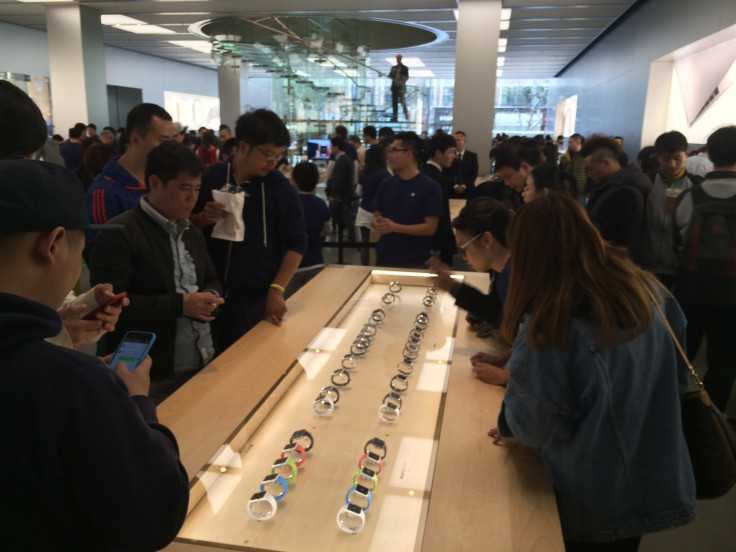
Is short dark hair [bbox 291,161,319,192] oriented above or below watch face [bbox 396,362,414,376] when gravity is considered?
above

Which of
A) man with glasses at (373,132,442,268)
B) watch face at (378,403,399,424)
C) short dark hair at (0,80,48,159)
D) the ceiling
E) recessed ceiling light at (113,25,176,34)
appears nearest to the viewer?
watch face at (378,403,399,424)

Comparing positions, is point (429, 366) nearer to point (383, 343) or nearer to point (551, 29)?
point (383, 343)

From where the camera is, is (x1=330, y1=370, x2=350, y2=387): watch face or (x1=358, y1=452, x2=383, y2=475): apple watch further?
(x1=330, y1=370, x2=350, y2=387): watch face

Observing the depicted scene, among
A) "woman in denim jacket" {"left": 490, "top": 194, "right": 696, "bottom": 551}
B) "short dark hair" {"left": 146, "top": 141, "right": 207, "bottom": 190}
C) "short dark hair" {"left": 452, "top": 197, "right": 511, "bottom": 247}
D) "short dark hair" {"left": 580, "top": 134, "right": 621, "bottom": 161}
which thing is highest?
"short dark hair" {"left": 580, "top": 134, "right": 621, "bottom": 161}

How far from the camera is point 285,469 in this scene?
133 centimetres

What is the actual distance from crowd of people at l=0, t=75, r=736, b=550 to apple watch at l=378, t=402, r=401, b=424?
26 centimetres

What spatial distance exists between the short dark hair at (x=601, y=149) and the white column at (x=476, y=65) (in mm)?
5008

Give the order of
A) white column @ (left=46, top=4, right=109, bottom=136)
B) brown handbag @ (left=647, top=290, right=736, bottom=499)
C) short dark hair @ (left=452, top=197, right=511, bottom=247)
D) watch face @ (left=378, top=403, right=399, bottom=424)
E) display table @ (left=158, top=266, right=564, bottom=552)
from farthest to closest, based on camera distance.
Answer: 1. white column @ (left=46, top=4, right=109, bottom=136)
2. short dark hair @ (left=452, top=197, right=511, bottom=247)
3. watch face @ (left=378, top=403, right=399, bottom=424)
4. brown handbag @ (left=647, top=290, right=736, bottom=499)
5. display table @ (left=158, top=266, right=564, bottom=552)

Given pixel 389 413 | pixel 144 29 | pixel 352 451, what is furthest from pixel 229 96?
Answer: pixel 352 451

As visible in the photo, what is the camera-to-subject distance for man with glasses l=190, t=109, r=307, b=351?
238cm

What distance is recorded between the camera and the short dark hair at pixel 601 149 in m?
3.63

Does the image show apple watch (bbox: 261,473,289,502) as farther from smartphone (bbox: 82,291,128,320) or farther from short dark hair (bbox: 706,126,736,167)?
short dark hair (bbox: 706,126,736,167)

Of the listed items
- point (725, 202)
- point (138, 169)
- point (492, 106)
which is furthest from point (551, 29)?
point (138, 169)

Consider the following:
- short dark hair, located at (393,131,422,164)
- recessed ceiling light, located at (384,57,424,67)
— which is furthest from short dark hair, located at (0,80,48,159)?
recessed ceiling light, located at (384,57,424,67)
